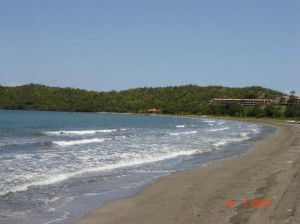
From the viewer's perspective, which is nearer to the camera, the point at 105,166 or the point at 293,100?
the point at 105,166

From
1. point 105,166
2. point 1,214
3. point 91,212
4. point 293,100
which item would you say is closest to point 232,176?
point 105,166

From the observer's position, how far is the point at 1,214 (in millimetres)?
9672

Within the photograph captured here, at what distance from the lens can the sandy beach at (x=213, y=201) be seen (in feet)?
29.0

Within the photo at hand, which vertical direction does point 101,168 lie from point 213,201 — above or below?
below

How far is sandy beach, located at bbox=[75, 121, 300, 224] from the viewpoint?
29.0 ft

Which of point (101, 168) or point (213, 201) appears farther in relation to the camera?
point (101, 168)

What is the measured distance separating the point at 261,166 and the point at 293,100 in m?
169

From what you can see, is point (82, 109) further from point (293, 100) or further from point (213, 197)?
point (213, 197)

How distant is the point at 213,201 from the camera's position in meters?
10.5

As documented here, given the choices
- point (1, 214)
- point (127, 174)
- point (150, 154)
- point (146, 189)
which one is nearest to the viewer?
point (1, 214)

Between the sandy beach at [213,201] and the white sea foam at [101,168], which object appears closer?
the sandy beach at [213,201]

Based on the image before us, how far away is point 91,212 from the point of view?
10031 mm

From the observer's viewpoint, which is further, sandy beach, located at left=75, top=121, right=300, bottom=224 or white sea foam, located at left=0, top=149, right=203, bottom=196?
white sea foam, located at left=0, top=149, right=203, bottom=196

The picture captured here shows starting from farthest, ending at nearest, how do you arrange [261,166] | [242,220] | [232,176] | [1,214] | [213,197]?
1. [261,166]
2. [232,176]
3. [213,197]
4. [1,214]
5. [242,220]
